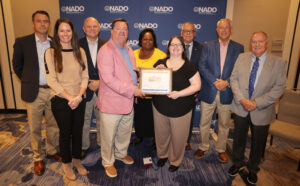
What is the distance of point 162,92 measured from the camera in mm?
2420

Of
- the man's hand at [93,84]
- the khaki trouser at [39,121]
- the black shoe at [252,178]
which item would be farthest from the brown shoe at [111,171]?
the black shoe at [252,178]

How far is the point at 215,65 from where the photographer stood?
9.54 ft

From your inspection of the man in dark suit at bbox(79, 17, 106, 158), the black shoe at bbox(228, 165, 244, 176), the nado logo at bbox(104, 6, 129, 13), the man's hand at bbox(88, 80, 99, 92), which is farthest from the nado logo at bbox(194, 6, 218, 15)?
the black shoe at bbox(228, 165, 244, 176)

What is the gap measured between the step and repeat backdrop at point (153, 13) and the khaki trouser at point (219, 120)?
1601 mm

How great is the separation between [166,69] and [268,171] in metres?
2.27

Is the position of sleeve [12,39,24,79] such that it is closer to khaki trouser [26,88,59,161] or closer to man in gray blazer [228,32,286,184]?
khaki trouser [26,88,59,161]

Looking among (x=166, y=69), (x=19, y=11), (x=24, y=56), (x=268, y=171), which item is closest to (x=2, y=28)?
(x=19, y=11)

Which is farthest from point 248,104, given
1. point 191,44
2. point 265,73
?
point 191,44

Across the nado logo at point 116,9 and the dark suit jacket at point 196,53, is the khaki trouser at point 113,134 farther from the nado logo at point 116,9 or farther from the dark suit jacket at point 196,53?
the nado logo at point 116,9

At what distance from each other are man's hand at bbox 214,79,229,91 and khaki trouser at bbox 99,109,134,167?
1.33 meters

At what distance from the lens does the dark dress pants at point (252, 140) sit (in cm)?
255

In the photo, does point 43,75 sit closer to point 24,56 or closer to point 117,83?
point 24,56

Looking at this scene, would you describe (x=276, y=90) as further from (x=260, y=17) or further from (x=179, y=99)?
(x=260, y=17)

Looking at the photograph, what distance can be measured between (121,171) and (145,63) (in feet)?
5.68
